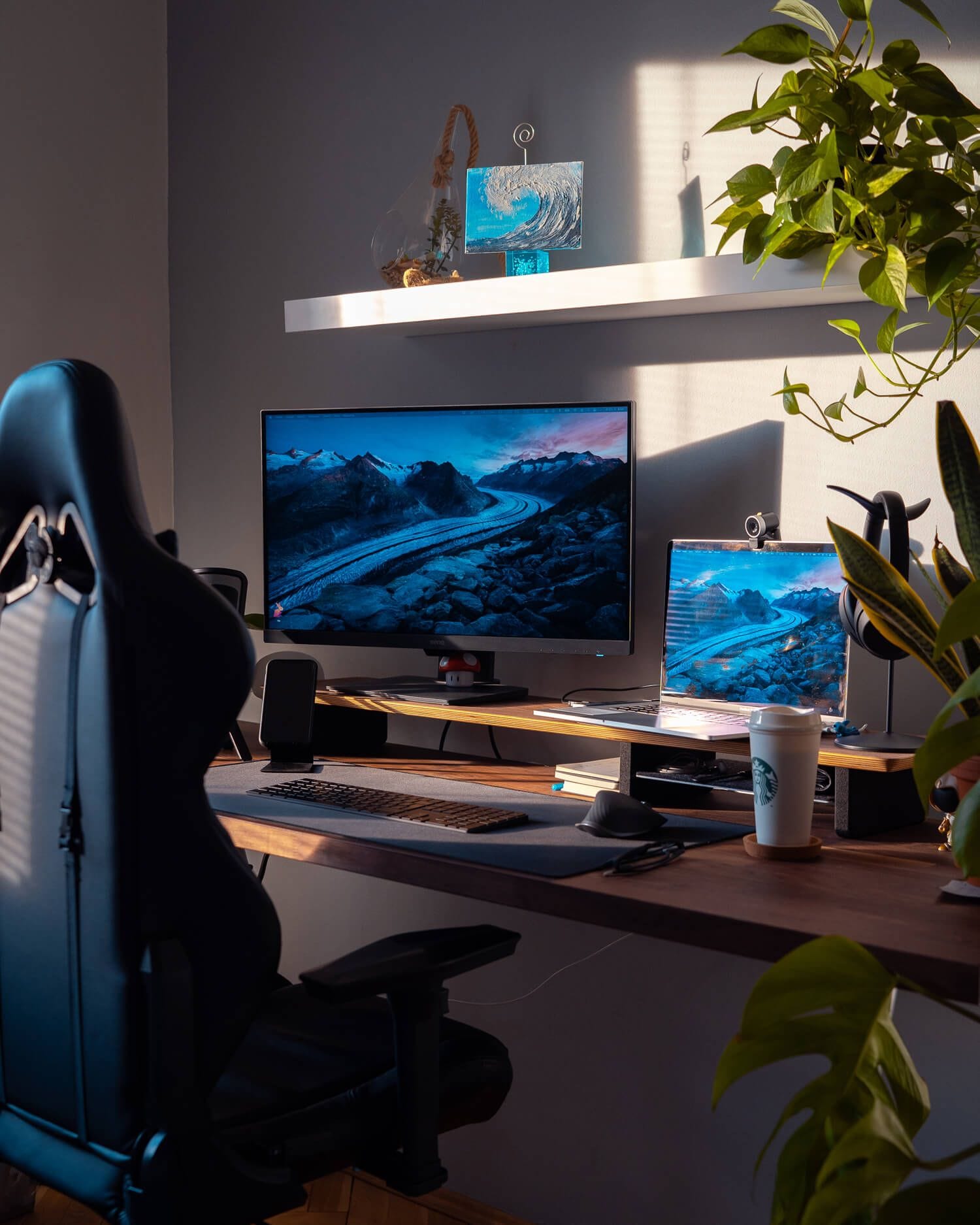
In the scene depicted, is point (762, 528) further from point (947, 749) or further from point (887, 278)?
point (947, 749)

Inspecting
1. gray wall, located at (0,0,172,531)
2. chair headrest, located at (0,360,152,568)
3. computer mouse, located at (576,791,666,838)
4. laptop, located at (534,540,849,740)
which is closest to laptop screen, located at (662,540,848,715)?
laptop, located at (534,540,849,740)

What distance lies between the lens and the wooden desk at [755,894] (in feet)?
3.90

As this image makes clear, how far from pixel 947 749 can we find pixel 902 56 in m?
1.13

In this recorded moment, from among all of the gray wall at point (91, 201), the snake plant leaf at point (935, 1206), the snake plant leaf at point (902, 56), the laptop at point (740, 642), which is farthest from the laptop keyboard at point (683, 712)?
the gray wall at point (91, 201)

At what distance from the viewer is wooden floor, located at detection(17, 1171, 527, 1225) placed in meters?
2.27

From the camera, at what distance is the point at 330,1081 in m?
1.38

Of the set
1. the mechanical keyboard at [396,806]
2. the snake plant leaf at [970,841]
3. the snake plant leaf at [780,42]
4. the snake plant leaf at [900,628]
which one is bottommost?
the mechanical keyboard at [396,806]

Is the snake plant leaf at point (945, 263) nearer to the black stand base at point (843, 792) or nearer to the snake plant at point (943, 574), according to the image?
the snake plant at point (943, 574)

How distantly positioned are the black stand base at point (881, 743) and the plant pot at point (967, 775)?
0.60ft

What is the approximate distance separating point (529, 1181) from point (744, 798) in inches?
36.2

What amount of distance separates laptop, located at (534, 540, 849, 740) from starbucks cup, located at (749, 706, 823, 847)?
0.18 m

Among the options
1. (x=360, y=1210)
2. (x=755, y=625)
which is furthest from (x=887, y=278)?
(x=360, y=1210)

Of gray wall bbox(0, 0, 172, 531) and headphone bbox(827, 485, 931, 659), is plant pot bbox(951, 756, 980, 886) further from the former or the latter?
gray wall bbox(0, 0, 172, 531)

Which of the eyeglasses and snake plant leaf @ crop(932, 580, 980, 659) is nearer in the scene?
snake plant leaf @ crop(932, 580, 980, 659)
